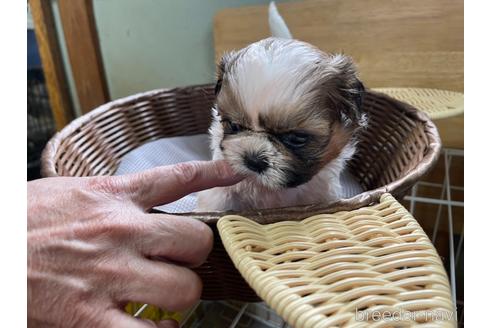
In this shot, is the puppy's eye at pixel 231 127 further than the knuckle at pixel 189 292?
Yes

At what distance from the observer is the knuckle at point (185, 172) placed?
2.56 ft

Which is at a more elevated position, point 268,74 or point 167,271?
point 268,74

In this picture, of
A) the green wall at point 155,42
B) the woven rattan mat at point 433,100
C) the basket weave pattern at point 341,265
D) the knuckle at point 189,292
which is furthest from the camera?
the green wall at point 155,42

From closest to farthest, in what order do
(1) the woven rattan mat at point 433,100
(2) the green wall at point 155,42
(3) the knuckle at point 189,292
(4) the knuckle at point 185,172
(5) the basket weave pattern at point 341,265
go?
1. (5) the basket weave pattern at point 341,265
2. (3) the knuckle at point 189,292
3. (4) the knuckle at point 185,172
4. (1) the woven rattan mat at point 433,100
5. (2) the green wall at point 155,42

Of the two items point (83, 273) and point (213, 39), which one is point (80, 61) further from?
point (83, 273)

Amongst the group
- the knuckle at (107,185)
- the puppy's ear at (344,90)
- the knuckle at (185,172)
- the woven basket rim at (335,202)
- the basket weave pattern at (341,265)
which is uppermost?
the puppy's ear at (344,90)

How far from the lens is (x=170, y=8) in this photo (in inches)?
84.3

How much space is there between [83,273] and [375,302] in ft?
1.38

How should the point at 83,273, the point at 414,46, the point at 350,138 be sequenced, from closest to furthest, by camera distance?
the point at 83,273 → the point at 350,138 → the point at 414,46

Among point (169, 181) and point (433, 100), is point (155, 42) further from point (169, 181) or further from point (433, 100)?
point (169, 181)

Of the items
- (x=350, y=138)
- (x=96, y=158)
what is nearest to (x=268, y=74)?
(x=350, y=138)

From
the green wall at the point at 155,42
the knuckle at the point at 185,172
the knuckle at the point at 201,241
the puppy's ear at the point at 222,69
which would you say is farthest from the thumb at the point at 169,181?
the green wall at the point at 155,42

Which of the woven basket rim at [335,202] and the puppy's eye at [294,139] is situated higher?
the puppy's eye at [294,139]

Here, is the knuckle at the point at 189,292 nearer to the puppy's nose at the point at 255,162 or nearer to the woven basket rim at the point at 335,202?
the woven basket rim at the point at 335,202
